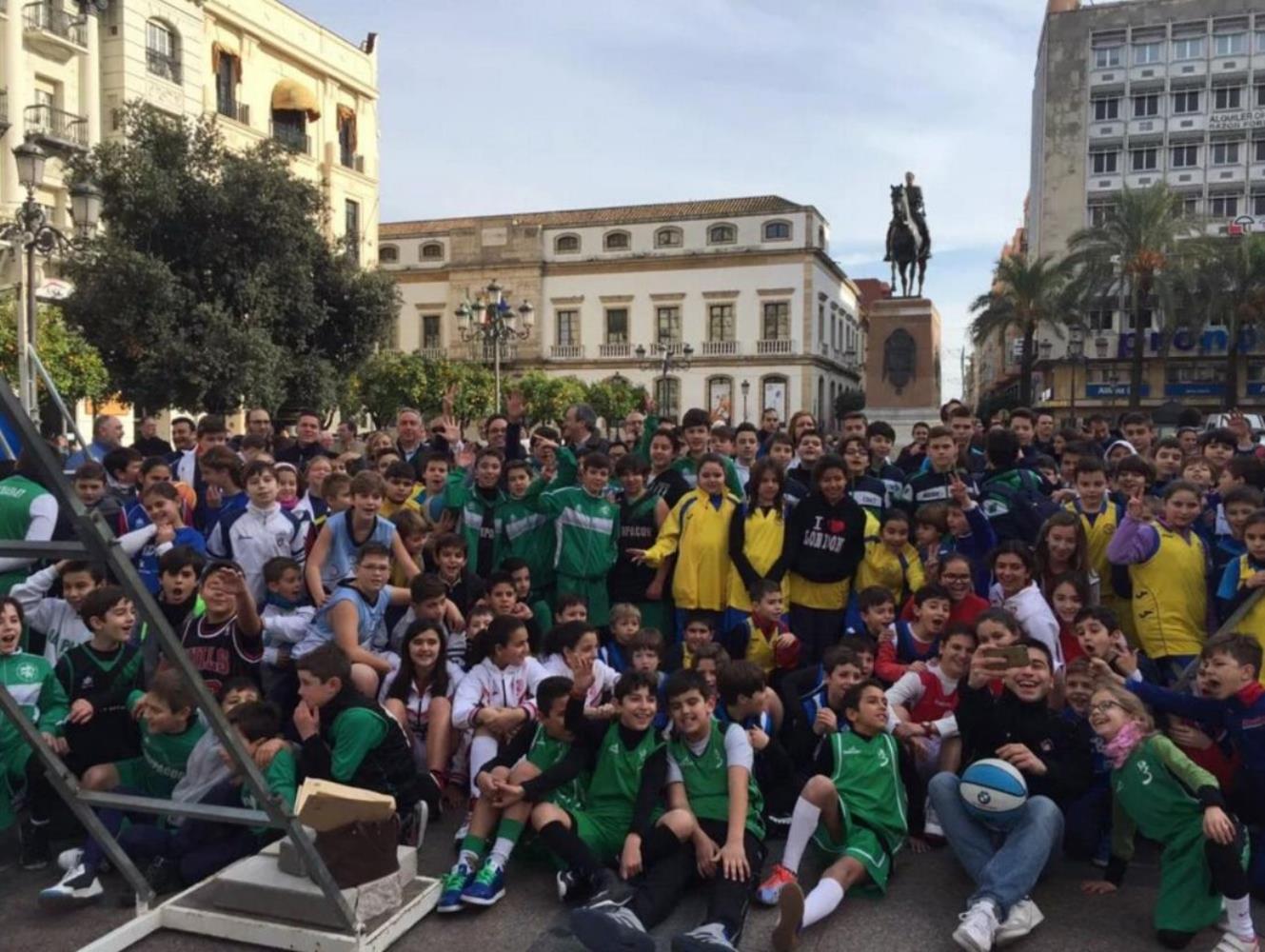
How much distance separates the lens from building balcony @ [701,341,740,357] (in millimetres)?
53969

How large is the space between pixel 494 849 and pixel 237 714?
1180 mm

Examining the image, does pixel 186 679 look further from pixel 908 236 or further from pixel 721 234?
pixel 721 234

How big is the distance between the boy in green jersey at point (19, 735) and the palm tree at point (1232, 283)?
3963 centimetres

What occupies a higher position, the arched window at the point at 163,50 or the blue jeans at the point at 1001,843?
the arched window at the point at 163,50

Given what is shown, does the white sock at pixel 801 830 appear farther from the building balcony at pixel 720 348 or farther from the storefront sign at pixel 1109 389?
the building balcony at pixel 720 348

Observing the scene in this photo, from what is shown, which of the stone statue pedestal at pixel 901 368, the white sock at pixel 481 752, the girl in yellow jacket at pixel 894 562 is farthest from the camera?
the stone statue pedestal at pixel 901 368

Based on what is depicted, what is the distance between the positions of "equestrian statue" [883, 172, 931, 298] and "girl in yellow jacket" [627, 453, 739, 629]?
17.8 m

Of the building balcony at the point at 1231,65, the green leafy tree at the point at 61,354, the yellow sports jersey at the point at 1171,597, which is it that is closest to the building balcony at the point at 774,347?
the building balcony at the point at 1231,65

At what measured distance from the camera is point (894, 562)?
5988 mm

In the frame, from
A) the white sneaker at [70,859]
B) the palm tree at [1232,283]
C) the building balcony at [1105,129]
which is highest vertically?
the building balcony at [1105,129]

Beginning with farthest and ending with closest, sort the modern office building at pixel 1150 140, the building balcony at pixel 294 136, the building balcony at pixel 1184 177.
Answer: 1. the building balcony at pixel 1184 177
2. the modern office building at pixel 1150 140
3. the building balcony at pixel 294 136

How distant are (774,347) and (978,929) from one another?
51142 mm

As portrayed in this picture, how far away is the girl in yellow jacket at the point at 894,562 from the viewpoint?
19.6ft

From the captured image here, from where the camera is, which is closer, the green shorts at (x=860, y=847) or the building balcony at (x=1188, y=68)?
the green shorts at (x=860, y=847)
